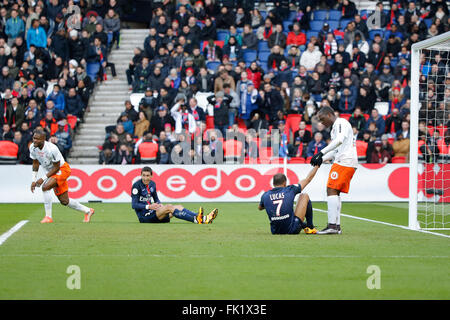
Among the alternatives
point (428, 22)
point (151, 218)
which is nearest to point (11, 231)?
point (151, 218)

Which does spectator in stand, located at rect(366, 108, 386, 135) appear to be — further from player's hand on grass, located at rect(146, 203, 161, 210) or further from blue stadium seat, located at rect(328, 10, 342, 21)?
player's hand on grass, located at rect(146, 203, 161, 210)

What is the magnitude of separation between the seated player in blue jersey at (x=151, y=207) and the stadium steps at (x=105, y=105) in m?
10.8

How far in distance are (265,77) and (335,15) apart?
20.1 ft

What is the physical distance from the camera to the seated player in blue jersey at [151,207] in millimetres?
14070

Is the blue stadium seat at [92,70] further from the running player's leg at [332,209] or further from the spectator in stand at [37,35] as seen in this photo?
the running player's leg at [332,209]

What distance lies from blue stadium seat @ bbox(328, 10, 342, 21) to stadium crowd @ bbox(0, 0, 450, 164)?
40mm

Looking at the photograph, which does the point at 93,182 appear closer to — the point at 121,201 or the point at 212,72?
the point at 121,201

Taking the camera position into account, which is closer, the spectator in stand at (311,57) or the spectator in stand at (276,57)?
the spectator in stand at (276,57)

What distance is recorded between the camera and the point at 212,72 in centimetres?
2669

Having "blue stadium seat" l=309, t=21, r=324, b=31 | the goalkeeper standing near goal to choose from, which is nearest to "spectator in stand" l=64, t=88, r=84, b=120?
"blue stadium seat" l=309, t=21, r=324, b=31

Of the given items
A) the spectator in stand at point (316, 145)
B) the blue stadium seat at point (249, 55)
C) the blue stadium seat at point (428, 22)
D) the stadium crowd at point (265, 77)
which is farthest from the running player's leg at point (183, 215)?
the blue stadium seat at point (428, 22)

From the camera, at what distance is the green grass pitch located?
6.85 meters

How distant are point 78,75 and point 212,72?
4.75 m
